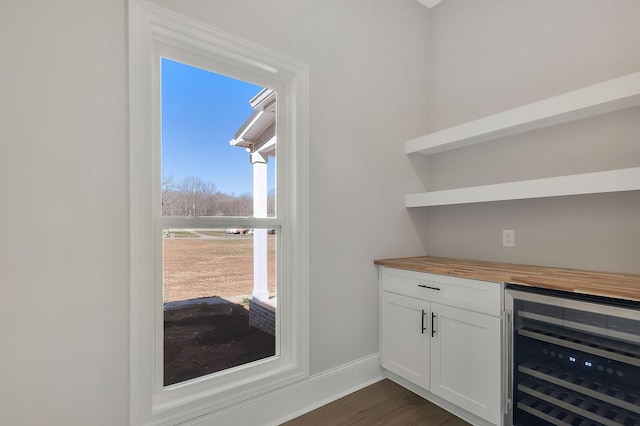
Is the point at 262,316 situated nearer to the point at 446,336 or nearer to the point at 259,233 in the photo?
the point at 259,233

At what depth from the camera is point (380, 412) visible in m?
2.03

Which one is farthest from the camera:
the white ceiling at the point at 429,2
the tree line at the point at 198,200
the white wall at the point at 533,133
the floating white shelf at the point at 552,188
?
the white ceiling at the point at 429,2

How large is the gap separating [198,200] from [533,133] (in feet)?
7.75

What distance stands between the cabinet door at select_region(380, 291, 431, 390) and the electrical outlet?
837 mm

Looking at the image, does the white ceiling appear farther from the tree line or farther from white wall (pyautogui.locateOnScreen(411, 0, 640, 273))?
the tree line

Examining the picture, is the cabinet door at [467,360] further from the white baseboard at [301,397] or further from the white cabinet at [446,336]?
the white baseboard at [301,397]

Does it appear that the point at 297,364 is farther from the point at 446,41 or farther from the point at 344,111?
the point at 446,41

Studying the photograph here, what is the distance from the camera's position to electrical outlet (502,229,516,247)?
2.31m

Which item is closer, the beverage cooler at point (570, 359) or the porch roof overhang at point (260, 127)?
the beverage cooler at point (570, 359)

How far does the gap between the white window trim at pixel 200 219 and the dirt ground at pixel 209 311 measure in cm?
7

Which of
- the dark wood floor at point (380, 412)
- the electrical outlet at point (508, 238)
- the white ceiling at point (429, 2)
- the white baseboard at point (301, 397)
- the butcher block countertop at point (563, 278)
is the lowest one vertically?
the dark wood floor at point (380, 412)

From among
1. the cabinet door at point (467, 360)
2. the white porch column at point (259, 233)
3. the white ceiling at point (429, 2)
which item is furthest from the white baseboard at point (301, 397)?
the white ceiling at point (429, 2)

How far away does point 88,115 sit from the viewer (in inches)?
55.1

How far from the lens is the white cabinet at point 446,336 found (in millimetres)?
1763
